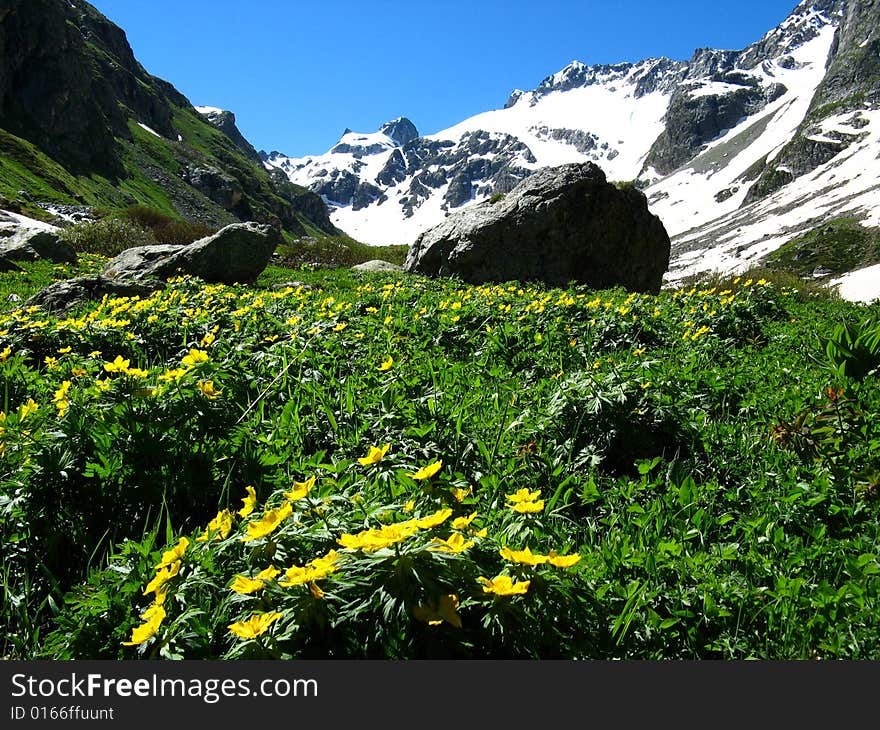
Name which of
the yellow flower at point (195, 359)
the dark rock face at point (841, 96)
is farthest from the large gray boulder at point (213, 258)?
the dark rock face at point (841, 96)

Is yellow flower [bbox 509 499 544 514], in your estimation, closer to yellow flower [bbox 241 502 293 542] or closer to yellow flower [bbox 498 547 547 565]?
yellow flower [bbox 498 547 547 565]

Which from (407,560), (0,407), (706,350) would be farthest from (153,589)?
(706,350)

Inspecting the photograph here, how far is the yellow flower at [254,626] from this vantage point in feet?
4.86

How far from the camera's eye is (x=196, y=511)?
2816 mm

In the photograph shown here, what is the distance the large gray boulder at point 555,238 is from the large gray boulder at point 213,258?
367 cm

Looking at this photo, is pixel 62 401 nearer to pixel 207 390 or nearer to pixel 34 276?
pixel 207 390

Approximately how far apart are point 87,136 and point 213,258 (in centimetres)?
8339

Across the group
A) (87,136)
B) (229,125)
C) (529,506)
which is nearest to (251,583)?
(529,506)

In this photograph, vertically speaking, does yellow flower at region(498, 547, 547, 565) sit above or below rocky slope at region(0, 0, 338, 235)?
below

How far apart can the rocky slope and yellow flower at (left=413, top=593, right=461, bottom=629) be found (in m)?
55.3

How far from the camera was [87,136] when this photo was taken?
253 ft

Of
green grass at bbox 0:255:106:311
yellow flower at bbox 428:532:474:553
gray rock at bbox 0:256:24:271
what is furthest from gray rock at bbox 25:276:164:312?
yellow flower at bbox 428:532:474:553

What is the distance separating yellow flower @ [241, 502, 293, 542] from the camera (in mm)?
1762

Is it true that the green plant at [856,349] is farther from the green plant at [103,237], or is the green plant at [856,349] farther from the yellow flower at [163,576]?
the green plant at [103,237]
